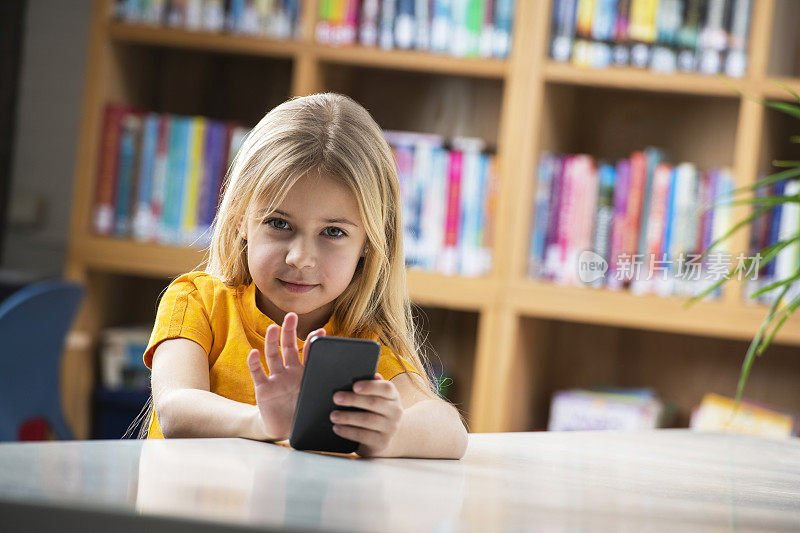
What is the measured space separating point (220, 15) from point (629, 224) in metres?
1.12

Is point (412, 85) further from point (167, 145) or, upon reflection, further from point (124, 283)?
point (124, 283)

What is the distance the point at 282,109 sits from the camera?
46.0 inches

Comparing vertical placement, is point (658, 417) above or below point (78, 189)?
below

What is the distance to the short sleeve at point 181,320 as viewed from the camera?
1057 mm

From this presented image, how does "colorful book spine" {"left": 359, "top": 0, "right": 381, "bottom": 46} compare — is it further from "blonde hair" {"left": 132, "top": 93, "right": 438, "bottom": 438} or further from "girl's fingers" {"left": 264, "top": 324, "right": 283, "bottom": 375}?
"girl's fingers" {"left": 264, "top": 324, "right": 283, "bottom": 375}

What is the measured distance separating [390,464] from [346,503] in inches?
8.7

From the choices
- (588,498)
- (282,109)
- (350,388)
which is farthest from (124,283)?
(588,498)

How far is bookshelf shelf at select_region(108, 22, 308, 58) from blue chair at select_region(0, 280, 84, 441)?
702 millimetres

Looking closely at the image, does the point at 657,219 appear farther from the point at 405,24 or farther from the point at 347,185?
the point at 347,185

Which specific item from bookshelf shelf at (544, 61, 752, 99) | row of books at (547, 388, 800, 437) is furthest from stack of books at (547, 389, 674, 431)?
bookshelf shelf at (544, 61, 752, 99)

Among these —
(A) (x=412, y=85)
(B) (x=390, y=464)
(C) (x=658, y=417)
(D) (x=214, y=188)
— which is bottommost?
(C) (x=658, y=417)

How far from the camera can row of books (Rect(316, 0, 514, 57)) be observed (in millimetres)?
2293

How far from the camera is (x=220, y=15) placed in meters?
2.40

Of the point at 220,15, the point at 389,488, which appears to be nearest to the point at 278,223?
the point at 389,488
